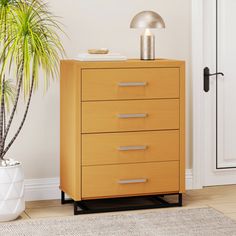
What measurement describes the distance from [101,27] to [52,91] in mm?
571

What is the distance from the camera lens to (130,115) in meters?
4.23

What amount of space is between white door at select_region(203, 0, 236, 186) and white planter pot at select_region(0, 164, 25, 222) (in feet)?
5.21

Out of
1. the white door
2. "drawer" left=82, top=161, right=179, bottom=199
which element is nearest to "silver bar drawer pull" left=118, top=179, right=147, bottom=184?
"drawer" left=82, top=161, right=179, bottom=199

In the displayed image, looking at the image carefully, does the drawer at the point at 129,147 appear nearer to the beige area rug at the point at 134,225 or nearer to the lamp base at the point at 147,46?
the beige area rug at the point at 134,225

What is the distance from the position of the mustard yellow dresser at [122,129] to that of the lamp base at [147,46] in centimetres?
16

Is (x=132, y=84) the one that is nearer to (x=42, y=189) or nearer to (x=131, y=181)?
(x=131, y=181)

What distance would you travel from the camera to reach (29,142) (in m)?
4.57

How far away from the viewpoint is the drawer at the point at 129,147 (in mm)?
4180

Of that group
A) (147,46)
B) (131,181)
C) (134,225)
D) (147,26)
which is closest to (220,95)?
(147,46)

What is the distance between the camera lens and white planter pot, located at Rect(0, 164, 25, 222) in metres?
4.03

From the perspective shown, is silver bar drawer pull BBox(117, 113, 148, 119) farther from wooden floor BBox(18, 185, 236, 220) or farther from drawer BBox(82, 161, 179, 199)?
wooden floor BBox(18, 185, 236, 220)

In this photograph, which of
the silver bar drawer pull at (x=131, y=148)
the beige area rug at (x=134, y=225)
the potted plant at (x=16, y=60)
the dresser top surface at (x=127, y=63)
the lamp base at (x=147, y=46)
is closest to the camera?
the beige area rug at (x=134, y=225)

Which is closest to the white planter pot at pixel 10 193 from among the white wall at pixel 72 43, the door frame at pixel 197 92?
the white wall at pixel 72 43

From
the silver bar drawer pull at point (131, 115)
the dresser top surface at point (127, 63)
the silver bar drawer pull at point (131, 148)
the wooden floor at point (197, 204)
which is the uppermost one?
the dresser top surface at point (127, 63)
